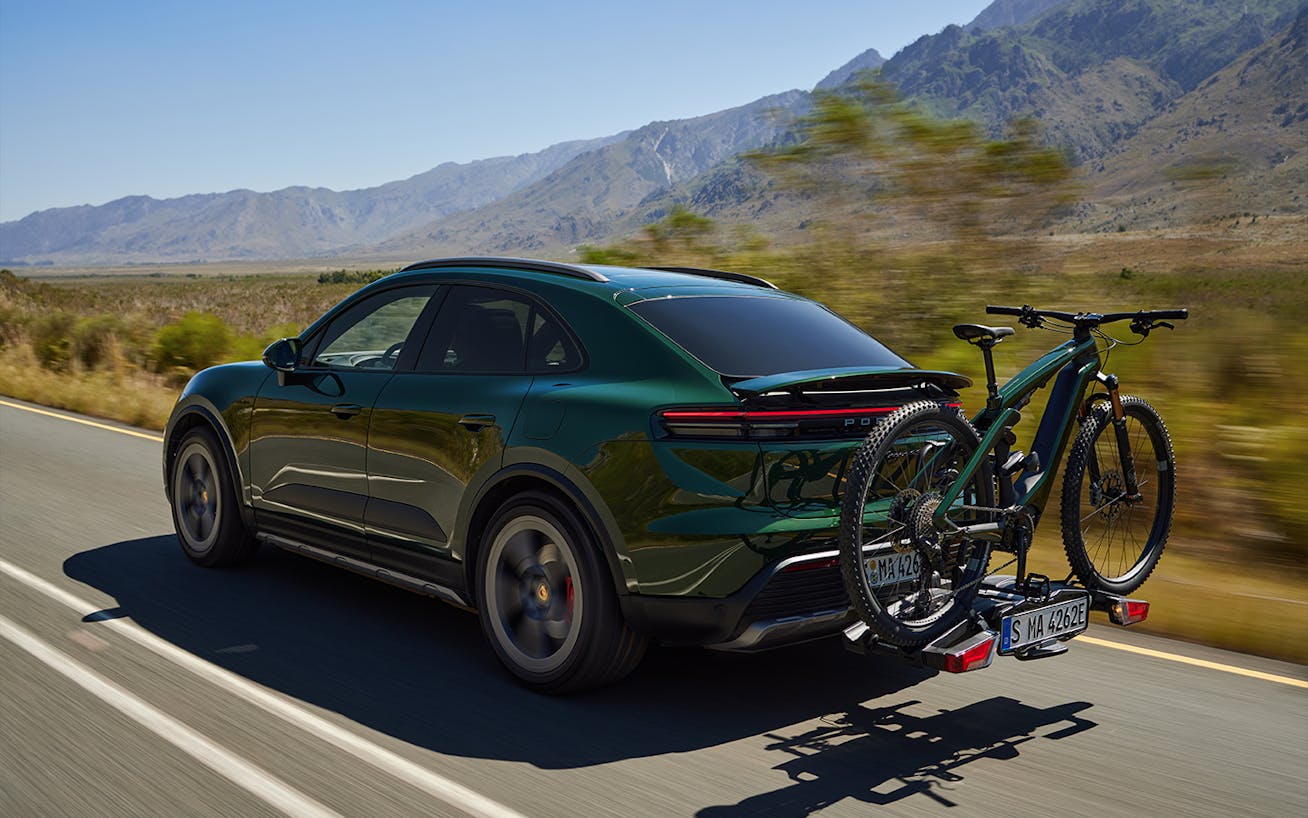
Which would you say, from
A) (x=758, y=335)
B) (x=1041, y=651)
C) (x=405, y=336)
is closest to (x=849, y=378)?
(x=758, y=335)

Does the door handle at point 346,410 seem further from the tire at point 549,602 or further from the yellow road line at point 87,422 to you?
the yellow road line at point 87,422

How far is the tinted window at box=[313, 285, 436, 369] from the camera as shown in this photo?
565 centimetres

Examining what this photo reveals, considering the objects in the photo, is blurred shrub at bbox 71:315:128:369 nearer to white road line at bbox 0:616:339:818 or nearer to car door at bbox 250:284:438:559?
car door at bbox 250:284:438:559

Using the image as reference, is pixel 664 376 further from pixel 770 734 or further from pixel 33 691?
pixel 33 691

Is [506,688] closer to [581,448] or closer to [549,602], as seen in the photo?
[549,602]

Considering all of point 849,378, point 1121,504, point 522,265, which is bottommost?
point 1121,504

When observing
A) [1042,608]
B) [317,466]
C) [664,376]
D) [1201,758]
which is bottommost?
[1201,758]

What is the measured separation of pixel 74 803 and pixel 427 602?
2.51 metres

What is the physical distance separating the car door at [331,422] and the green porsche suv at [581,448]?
14 mm

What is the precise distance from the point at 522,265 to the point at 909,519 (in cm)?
202

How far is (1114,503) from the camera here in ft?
16.5

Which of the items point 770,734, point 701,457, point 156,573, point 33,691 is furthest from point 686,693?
point 156,573

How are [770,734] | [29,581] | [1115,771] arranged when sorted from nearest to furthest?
1. [1115,771]
2. [770,734]
3. [29,581]

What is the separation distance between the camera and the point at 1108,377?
490 centimetres
